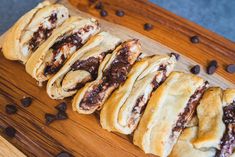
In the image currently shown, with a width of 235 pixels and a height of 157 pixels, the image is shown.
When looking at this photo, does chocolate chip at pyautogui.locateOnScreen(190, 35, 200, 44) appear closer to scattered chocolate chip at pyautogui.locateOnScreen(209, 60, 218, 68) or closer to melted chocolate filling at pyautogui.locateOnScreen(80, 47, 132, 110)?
scattered chocolate chip at pyautogui.locateOnScreen(209, 60, 218, 68)

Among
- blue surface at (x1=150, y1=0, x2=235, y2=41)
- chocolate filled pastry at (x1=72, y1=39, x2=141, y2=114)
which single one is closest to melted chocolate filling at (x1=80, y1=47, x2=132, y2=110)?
chocolate filled pastry at (x1=72, y1=39, x2=141, y2=114)

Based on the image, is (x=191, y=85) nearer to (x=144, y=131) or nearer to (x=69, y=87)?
(x=144, y=131)

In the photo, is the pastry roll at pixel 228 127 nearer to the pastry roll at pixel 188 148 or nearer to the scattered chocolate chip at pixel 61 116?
the pastry roll at pixel 188 148

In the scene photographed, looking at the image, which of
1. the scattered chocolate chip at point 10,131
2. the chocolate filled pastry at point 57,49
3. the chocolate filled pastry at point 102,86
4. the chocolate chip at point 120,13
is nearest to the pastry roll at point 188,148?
the chocolate filled pastry at point 102,86

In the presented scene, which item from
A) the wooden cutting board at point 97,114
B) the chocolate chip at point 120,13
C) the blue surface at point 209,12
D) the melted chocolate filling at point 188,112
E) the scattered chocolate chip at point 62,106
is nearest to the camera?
the melted chocolate filling at point 188,112

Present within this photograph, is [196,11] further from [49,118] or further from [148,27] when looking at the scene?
[49,118]

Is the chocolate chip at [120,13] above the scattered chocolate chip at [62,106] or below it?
above

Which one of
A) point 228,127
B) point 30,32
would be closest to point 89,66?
point 30,32
